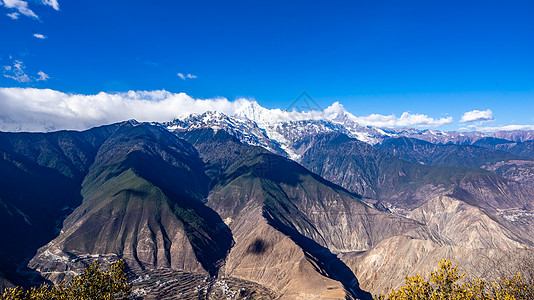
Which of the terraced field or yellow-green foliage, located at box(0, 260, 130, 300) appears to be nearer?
yellow-green foliage, located at box(0, 260, 130, 300)

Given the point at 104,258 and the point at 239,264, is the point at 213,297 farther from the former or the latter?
the point at 104,258

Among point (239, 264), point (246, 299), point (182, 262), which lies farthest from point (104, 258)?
point (246, 299)

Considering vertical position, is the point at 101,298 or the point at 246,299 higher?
the point at 101,298

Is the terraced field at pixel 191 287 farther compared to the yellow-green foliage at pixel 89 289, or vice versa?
the terraced field at pixel 191 287

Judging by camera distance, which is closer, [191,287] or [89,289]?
[89,289]

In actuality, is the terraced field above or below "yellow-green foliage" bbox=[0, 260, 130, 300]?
below

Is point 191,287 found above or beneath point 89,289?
beneath

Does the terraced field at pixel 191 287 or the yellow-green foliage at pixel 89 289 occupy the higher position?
the yellow-green foliage at pixel 89 289

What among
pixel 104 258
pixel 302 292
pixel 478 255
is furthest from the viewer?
pixel 104 258

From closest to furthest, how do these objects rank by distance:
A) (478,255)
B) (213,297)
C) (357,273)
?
(478,255) < (213,297) < (357,273)

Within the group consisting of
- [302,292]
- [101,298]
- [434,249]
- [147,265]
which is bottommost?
[147,265]

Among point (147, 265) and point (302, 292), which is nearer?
point (302, 292)
